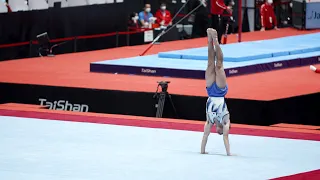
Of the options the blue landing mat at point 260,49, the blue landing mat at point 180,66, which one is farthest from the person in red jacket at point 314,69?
the blue landing mat at point 260,49

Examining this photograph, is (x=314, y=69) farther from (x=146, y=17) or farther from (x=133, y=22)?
(x=146, y=17)

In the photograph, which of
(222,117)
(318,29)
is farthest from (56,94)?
(318,29)

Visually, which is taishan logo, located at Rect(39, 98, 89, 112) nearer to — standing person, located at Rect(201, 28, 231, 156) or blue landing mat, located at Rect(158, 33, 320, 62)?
blue landing mat, located at Rect(158, 33, 320, 62)

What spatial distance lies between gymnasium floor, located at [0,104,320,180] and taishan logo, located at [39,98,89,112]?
4.98 ft

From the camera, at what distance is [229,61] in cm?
1759

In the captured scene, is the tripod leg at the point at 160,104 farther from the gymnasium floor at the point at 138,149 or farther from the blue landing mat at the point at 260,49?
the blue landing mat at the point at 260,49

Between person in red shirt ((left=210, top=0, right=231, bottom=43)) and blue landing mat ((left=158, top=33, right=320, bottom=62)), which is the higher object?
person in red shirt ((left=210, top=0, right=231, bottom=43))

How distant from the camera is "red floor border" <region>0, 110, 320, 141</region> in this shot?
11.9 metres

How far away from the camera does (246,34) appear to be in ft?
79.0

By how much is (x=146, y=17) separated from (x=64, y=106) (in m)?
7.92

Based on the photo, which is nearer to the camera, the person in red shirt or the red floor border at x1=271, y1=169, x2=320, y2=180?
the red floor border at x1=271, y1=169, x2=320, y2=180

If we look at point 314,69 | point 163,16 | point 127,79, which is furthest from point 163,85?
point 163,16

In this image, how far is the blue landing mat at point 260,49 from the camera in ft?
58.8

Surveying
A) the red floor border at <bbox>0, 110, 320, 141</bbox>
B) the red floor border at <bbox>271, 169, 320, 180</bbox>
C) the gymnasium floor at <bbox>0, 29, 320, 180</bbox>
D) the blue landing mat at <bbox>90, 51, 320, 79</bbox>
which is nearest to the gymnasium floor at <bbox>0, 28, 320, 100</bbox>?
the gymnasium floor at <bbox>0, 29, 320, 180</bbox>
